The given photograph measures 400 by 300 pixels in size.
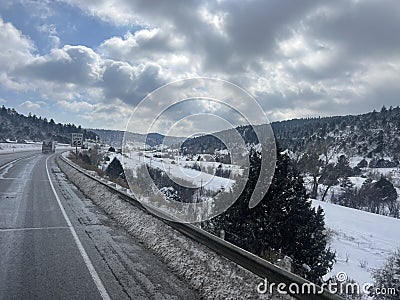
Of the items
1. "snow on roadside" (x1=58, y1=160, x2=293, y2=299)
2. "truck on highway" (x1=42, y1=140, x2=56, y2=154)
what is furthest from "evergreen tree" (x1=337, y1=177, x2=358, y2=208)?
"truck on highway" (x1=42, y1=140, x2=56, y2=154)

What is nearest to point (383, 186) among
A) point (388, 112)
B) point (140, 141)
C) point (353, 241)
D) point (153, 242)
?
point (353, 241)

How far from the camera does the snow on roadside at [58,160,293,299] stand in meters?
5.14

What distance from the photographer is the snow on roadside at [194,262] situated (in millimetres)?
5137

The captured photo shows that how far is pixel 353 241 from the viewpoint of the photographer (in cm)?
3569

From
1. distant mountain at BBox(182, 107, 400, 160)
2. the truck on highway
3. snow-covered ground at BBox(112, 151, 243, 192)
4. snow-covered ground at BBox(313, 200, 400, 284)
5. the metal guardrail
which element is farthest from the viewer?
distant mountain at BBox(182, 107, 400, 160)

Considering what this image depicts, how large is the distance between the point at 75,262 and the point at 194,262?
7.94ft

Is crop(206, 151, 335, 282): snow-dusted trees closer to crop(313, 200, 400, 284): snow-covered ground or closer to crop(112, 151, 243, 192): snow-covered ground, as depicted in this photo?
crop(112, 151, 243, 192): snow-covered ground

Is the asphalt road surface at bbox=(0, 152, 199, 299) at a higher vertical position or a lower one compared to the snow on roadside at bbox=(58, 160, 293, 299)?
lower

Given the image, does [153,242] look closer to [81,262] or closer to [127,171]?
[81,262]

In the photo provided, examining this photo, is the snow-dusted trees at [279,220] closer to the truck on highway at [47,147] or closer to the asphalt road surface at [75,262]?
the asphalt road surface at [75,262]

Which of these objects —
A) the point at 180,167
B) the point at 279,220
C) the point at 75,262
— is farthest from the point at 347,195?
the point at 75,262

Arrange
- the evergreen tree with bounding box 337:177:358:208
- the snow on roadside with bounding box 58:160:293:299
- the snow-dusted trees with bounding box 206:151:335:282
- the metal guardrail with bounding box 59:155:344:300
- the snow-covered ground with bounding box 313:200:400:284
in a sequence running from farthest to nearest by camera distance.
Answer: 1. the evergreen tree with bounding box 337:177:358:208
2. the snow-covered ground with bounding box 313:200:400:284
3. the snow-dusted trees with bounding box 206:151:335:282
4. the snow on roadside with bounding box 58:160:293:299
5. the metal guardrail with bounding box 59:155:344:300

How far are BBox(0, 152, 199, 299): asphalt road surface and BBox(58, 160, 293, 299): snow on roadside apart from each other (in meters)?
0.24

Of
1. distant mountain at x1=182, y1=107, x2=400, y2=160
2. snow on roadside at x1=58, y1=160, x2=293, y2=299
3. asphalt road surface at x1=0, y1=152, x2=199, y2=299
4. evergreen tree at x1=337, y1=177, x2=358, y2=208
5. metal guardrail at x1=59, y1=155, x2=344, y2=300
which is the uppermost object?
distant mountain at x1=182, y1=107, x2=400, y2=160
